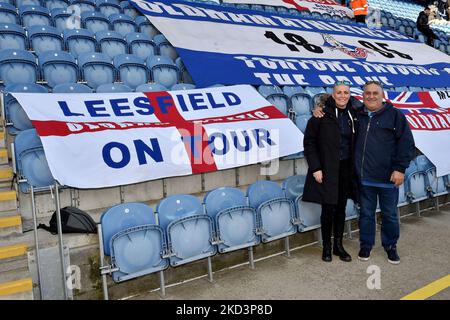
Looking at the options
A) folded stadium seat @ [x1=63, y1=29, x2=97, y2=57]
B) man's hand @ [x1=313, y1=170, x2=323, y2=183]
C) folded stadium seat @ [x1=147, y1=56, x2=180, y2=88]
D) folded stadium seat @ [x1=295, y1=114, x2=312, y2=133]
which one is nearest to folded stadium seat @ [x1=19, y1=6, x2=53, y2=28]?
folded stadium seat @ [x1=63, y1=29, x2=97, y2=57]

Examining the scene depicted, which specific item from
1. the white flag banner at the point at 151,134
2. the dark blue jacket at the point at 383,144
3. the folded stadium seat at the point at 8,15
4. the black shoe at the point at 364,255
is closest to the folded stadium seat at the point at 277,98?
the white flag banner at the point at 151,134

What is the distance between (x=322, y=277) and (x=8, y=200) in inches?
115

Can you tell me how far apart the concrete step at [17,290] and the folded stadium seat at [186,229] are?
42.7 inches

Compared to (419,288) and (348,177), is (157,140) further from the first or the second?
(419,288)

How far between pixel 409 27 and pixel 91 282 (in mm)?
14731

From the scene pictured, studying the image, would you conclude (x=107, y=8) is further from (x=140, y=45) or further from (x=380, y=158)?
(x=380, y=158)

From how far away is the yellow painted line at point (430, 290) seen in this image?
3.06 m

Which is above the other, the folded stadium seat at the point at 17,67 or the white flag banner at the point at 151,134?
the folded stadium seat at the point at 17,67

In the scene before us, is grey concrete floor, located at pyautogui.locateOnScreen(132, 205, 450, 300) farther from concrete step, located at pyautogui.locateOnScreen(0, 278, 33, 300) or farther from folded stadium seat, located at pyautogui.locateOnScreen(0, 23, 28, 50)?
folded stadium seat, located at pyautogui.locateOnScreen(0, 23, 28, 50)

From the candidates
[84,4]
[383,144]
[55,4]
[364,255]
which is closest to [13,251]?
[364,255]

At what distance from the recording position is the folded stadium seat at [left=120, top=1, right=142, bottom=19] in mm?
8055

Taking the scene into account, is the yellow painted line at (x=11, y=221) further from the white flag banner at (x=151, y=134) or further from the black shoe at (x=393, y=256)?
the black shoe at (x=393, y=256)

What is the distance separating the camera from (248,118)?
478 centimetres

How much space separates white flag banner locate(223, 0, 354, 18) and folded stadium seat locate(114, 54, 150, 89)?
6062 millimetres
